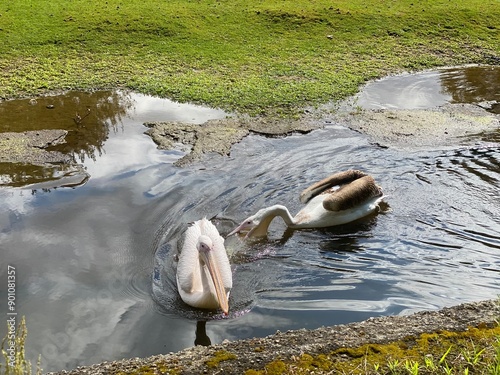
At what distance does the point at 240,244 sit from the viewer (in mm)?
6227

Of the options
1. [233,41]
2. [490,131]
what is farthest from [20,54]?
[490,131]

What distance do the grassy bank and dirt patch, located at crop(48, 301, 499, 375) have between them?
6100 mm

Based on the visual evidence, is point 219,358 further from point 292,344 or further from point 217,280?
point 217,280

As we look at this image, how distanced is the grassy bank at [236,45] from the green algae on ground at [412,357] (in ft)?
21.6

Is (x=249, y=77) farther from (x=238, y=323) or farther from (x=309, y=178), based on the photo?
(x=238, y=323)

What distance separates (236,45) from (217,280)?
8.93 metres

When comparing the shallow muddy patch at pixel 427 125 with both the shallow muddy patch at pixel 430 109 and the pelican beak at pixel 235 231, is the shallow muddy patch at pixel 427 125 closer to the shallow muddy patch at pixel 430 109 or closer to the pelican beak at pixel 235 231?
the shallow muddy patch at pixel 430 109

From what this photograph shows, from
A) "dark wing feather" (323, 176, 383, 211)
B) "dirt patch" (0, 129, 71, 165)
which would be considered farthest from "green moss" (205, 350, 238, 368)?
"dirt patch" (0, 129, 71, 165)

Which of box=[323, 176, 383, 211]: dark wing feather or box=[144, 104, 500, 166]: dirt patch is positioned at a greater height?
box=[144, 104, 500, 166]: dirt patch

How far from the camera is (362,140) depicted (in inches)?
347

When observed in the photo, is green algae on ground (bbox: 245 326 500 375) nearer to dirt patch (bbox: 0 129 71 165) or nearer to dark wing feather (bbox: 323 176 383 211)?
dark wing feather (bbox: 323 176 383 211)

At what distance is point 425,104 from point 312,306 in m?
6.74

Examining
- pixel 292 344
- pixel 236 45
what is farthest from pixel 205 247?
pixel 236 45

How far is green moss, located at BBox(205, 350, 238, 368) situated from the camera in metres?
3.60
